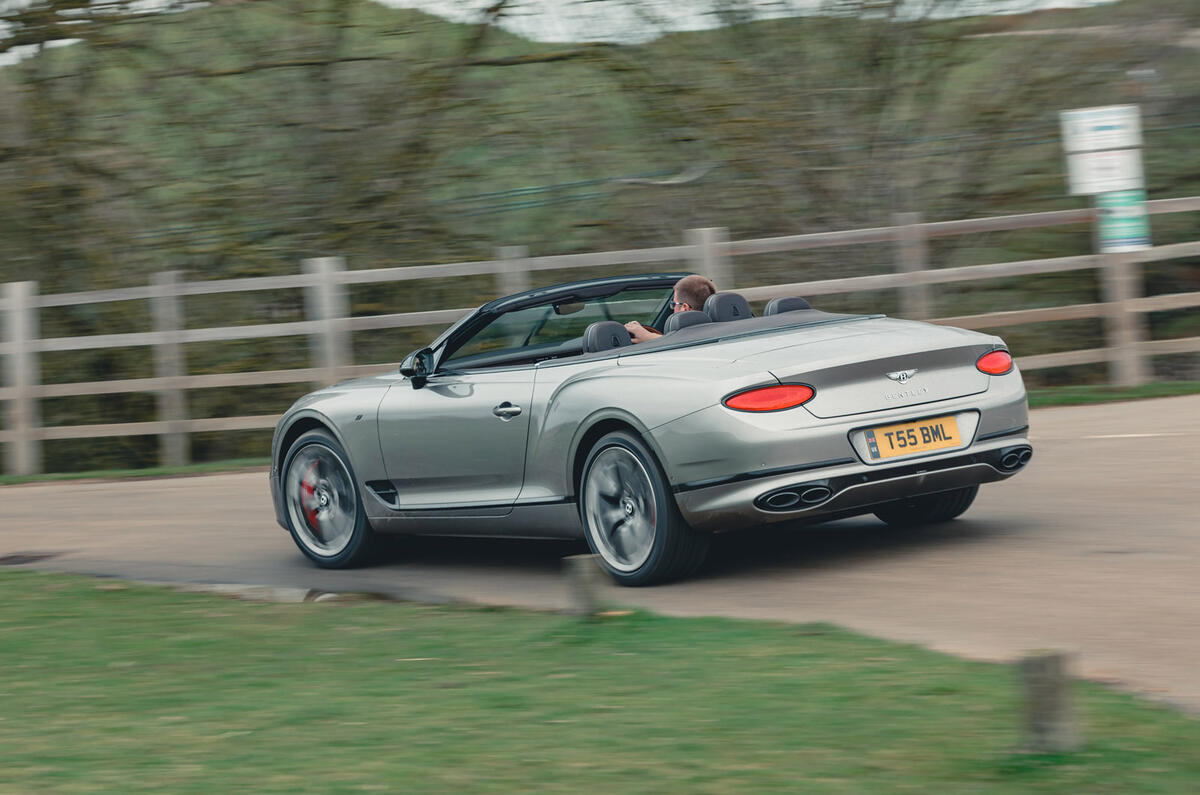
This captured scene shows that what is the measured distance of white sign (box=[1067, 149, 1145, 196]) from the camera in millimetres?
14344

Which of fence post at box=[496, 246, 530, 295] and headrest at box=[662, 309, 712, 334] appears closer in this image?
headrest at box=[662, 309, 712, 334]

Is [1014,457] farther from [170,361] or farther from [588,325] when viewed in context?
[170,361]

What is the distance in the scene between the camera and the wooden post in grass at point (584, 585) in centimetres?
606

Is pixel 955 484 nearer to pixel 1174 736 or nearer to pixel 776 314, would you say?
pixel 776 314

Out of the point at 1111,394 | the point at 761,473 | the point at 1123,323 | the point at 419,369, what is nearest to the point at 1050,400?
the point at 1111,394

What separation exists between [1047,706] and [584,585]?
2.53 m

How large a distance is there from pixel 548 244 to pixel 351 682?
1239 centimetres

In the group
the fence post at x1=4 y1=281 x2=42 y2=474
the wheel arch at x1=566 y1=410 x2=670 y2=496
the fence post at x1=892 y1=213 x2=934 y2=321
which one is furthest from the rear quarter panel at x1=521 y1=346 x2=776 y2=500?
the fence post at x1=4 y1=281 x2=42 y2=474

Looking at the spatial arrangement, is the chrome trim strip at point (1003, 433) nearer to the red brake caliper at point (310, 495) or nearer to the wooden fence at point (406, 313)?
the red brake caliper at point (310, 495)

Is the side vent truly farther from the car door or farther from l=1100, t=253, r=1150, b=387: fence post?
l=1100, t=253, r=1150, b=387: fence post

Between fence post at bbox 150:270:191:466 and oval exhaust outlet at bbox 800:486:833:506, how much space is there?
10614mm

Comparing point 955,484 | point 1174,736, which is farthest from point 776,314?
point 1174,736

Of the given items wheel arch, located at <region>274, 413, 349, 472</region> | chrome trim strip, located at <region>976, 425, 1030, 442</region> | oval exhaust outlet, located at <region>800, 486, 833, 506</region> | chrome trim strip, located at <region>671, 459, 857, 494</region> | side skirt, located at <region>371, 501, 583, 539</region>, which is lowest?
side skirt, located at <region>371, 501, 583, 539</region>

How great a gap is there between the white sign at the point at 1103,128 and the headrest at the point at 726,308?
7781 mm
